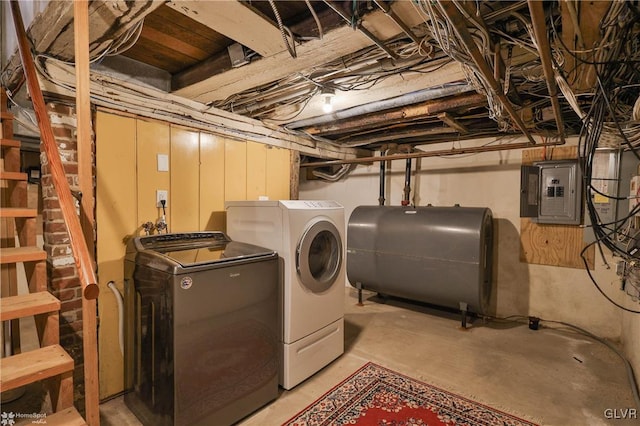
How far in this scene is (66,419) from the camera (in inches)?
51.0

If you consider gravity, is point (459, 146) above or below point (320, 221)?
above

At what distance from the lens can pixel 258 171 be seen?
325cm

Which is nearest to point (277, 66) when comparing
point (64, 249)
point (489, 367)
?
point (64, 249)

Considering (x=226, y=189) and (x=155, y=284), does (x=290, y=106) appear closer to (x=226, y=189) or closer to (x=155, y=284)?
(x=226, y=189)

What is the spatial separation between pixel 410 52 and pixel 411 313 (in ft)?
10.0

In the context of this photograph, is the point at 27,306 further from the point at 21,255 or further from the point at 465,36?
the point at 465,36

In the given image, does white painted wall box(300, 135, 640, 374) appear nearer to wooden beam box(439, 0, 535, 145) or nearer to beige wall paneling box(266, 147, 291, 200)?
beige wall paneling box(266, 147, 291, 200)

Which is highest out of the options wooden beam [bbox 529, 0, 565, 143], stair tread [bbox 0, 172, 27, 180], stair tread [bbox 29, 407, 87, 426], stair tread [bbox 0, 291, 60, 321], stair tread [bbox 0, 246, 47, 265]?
wooden beam [bbox 529, 0, 565, 143]

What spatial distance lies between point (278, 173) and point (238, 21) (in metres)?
2.03

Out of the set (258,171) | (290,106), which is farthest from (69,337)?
(290,106)

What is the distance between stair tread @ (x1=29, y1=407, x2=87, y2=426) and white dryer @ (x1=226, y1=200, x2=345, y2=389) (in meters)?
1.20

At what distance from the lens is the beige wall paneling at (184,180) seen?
2.55 metres

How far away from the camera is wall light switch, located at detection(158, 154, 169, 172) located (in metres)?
2.45

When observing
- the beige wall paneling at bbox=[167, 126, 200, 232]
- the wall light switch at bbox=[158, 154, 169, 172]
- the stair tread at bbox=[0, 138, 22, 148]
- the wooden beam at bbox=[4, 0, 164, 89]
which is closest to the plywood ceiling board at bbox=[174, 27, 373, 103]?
the beige wall paneling at bbox=[167, 126, 200, 232]
